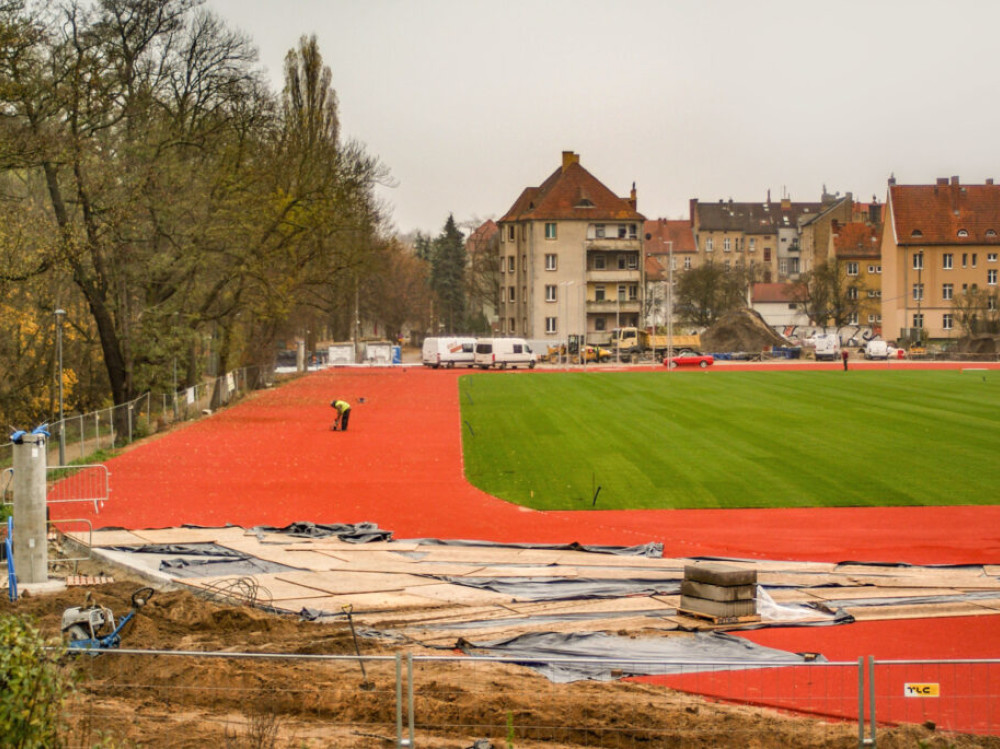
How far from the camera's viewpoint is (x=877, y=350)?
96.8 metres

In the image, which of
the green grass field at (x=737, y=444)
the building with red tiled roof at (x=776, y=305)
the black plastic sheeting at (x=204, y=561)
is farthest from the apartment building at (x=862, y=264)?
the black plastic sheeting at (x=204, y=561)

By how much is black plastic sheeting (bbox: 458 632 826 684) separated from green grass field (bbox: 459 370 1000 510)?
13.6 m

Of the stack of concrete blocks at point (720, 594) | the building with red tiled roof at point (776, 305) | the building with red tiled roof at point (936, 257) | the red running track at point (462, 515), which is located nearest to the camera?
the stack of concrete blocks at point (720, 594)

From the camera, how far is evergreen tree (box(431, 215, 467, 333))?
504ft

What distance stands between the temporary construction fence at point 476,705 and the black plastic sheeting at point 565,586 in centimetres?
403

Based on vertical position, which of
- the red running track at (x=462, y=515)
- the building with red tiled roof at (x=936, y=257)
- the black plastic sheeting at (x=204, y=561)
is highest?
the building with red tiled roof at (x=936, y=257)

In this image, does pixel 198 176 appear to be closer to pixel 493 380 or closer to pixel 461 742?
pixel 493 380

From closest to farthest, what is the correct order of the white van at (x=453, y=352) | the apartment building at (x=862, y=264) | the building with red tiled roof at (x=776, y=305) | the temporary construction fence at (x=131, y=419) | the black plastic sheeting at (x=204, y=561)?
1. the black plastic sheeting at (x=204, y=561)
2. the temporary construction fence at (x=131, y=419)
3. the white van at (x=453, y=352)
4. the apartment building at (x=862, y=264)
5. the building with red tiled roof at (x=776, y=305)

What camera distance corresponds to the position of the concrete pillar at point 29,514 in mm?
17484

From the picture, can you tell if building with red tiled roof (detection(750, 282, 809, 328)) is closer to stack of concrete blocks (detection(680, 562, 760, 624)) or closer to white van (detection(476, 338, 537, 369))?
white van (detection(476, 338, 537, 369))

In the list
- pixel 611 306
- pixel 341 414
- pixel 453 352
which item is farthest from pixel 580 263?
pixel 341 414

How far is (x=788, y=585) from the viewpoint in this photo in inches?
717

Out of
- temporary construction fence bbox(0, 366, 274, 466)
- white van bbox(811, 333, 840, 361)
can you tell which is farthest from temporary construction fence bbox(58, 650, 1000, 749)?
white van bbox(811, 333, 840, 361)

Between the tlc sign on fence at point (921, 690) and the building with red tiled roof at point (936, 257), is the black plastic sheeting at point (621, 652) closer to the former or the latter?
the tlc sign on fence at point (921, 690)
